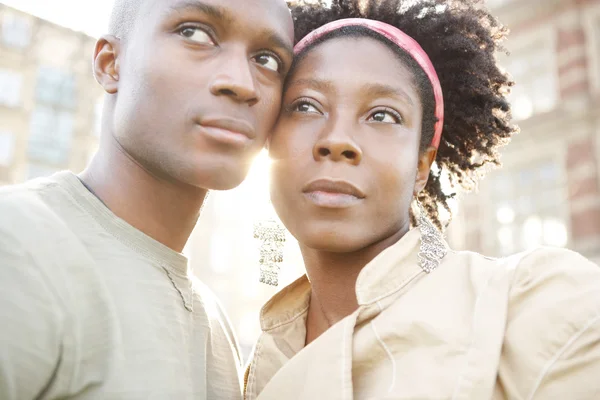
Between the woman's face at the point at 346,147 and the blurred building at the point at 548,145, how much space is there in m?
12.0

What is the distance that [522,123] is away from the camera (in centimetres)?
1482

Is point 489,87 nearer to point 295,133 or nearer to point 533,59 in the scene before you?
point 295,133

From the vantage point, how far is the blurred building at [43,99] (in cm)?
1923

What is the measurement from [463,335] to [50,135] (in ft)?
67.6

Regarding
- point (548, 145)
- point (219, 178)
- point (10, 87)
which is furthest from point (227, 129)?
point (10, 87)

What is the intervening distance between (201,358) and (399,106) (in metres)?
1.26

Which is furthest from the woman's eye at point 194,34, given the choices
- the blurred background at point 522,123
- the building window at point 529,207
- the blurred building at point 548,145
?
the building window at point 529,207

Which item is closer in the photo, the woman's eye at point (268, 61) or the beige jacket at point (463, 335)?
the beige jacket at point (463, 335)

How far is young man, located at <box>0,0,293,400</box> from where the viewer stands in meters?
1.69

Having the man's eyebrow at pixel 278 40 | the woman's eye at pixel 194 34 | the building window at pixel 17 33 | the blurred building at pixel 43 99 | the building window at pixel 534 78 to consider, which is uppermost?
the building window at pixel 534 78

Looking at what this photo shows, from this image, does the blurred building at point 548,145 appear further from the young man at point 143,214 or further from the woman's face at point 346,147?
the young man at point 143,214

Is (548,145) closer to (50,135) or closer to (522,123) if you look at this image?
(522,123)

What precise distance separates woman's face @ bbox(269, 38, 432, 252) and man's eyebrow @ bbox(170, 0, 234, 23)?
1.63 ft

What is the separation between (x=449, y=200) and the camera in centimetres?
334
